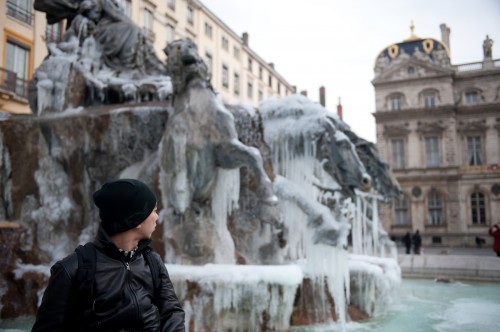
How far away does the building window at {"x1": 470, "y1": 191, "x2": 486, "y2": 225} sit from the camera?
3221cm

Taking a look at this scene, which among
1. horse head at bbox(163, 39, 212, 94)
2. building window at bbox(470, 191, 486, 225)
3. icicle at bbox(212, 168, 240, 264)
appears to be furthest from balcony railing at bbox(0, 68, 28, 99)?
building window at bbox(470, 191, 486, 225)

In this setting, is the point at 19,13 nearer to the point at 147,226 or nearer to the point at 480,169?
the point at 147,226

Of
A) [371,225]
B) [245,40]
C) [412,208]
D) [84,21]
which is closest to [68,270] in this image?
[84,21]

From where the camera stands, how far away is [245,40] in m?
40.4

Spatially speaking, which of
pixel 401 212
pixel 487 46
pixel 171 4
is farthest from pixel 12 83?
pixel 487 46

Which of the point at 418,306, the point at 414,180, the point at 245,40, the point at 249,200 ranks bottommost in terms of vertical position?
the point at 418,306

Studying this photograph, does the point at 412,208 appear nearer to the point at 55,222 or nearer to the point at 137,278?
the point at 55,222

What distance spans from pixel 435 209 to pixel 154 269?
35.1 meters

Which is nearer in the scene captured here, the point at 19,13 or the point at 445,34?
the point at 19,13

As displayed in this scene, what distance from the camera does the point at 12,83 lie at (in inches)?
722

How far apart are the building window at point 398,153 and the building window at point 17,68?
27.4 m

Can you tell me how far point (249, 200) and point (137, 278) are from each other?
5.43 meters

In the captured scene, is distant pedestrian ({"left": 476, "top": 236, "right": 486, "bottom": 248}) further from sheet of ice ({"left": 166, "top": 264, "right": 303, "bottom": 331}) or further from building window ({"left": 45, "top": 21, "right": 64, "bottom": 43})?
sheet of ice ({"left": 166, "top": 264, "right": 303, "bottom": 331})

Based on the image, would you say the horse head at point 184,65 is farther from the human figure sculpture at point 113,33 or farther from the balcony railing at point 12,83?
the balcony railing at point 12,83
